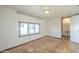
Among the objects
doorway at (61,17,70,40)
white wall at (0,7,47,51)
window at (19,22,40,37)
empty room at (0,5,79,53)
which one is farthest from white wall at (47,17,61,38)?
white wall at (0,7,47,51)

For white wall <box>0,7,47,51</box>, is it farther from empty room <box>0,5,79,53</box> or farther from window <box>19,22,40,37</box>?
window <box>19,22,40,37</box>

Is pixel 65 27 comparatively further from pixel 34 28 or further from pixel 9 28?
pixel 9 28

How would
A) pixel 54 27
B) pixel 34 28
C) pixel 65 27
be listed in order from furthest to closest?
pixel 54 27 → pixel 65 27 → pixel 34 28

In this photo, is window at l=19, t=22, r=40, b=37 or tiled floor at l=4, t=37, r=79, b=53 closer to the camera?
tiled floor at l=4, t=37, r=79, b=53

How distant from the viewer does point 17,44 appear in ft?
13.3

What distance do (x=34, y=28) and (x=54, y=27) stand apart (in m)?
1.93

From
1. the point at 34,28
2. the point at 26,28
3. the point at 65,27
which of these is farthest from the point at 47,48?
the point at 65,27

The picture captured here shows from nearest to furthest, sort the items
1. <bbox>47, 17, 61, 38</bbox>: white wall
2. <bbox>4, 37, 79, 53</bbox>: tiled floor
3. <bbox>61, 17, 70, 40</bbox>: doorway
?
<bbox>4, 37, 79, 53</bbox>: tiled floor
<bbox>61, 17, 70, 40</bbox>: doorway
<bbox>47, 17, 61, 38</bbox>: white wall

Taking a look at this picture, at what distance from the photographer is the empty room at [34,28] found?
328 cm

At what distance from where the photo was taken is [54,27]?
23.2 ft

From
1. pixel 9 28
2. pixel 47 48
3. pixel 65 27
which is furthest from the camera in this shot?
pixel 65 27

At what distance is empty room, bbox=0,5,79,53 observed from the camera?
10.8ft

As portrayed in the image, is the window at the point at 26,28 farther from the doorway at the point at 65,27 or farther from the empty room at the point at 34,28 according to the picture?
the doorway at the point at 65,27

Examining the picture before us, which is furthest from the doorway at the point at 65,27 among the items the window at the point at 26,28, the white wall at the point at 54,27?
the window at the point at 26,28
